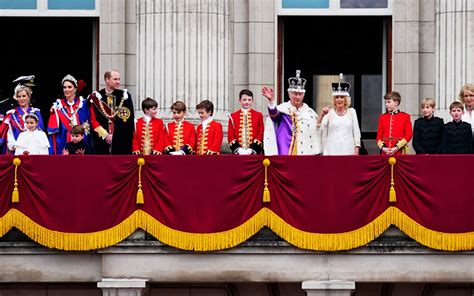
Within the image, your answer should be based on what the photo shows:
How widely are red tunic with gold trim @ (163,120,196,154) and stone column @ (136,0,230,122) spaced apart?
3160 mm

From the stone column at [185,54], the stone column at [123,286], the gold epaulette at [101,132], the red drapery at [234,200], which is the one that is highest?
the stone column at [185,54]

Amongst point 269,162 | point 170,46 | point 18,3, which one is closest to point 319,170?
point 269,162

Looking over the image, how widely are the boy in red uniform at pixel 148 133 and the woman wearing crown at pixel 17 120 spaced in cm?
176

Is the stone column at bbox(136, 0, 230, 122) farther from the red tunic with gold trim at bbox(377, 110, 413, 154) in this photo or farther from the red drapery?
the red drapery

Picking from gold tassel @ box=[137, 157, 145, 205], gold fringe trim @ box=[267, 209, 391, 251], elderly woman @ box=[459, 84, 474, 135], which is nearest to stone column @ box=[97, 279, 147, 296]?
gold tassel @ box=[137, 157, 145, 205]

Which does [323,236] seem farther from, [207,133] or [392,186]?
[207,133]

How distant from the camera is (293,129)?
37125 millimetres

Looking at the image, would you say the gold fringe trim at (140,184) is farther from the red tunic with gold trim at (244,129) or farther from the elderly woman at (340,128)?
the elderly woman at (340,128)

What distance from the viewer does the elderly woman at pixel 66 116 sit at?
37719 millimetres

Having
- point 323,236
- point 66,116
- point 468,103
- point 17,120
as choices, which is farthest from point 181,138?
point 468,103

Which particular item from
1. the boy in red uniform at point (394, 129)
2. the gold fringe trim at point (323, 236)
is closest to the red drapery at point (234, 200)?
the gold fringe trim at point (323, 236)

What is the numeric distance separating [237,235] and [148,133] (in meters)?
3.18

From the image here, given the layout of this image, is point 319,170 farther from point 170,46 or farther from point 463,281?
point 170,46

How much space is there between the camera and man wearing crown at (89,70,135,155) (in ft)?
123
